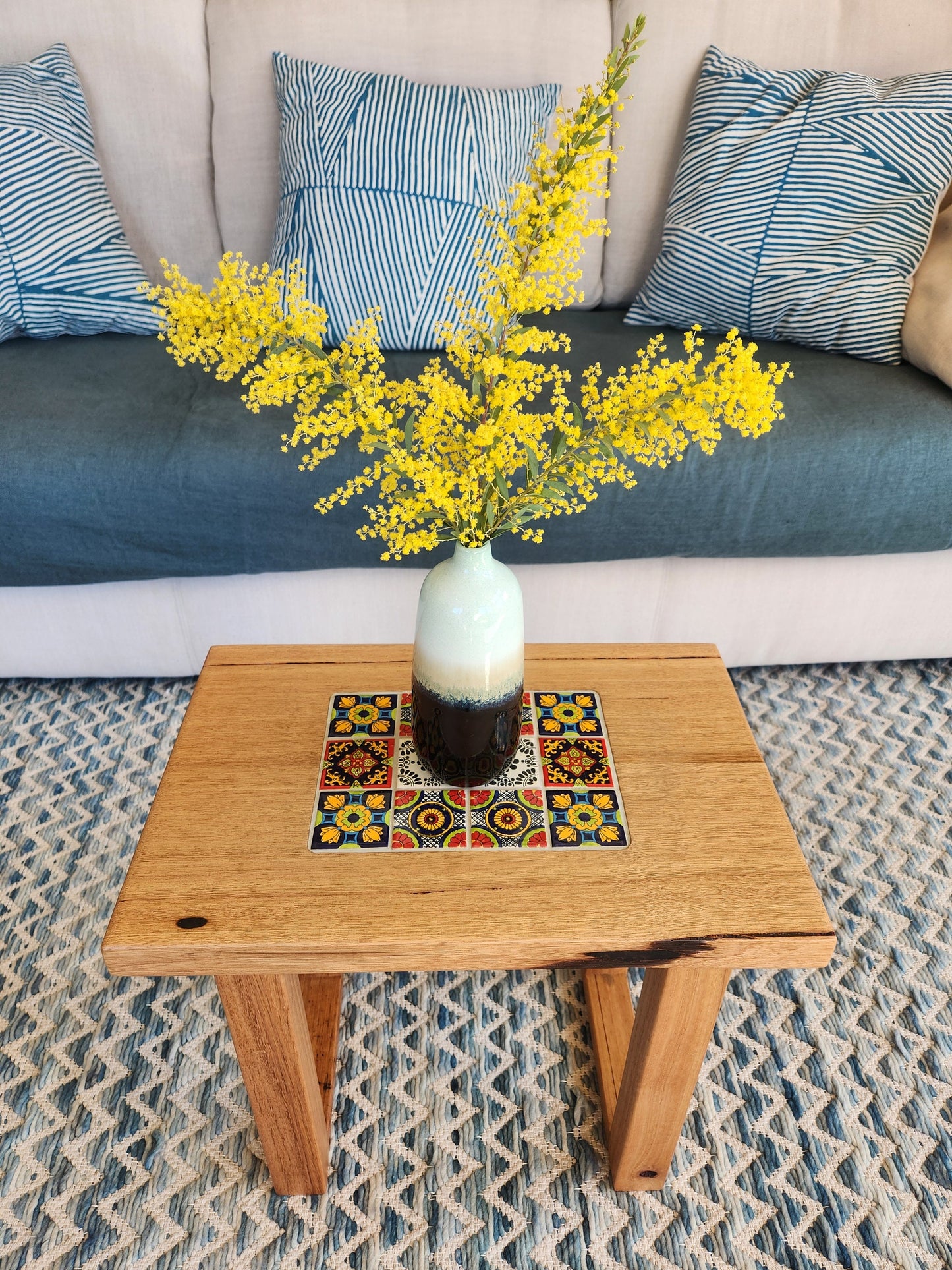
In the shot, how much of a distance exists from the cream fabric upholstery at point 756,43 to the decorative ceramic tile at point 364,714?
131 centimetres

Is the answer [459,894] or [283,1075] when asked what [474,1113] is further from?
[459,894]

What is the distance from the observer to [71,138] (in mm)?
1555

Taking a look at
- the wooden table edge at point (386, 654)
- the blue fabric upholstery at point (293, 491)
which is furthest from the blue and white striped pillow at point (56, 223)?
the wooden table edge at point (386, 654)

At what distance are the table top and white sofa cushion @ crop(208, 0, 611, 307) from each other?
1.29 meters

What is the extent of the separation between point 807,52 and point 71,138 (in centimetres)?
138

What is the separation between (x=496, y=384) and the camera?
25.7 inches

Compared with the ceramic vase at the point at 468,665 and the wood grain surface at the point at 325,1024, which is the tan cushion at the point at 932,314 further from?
the wood grain surface at the point at 325,1024

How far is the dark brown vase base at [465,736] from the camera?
30.0 inches

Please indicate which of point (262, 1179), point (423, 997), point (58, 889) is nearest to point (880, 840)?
point (423, 997)

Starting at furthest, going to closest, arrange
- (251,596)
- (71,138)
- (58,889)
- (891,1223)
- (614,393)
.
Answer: (71,138), (251,596), (58,889), (891,1223), (614,393)

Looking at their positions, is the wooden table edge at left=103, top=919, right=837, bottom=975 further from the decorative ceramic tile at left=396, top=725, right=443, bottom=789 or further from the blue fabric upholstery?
the blue fabric upholstery

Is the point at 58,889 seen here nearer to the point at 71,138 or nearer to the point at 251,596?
the point at 251,596

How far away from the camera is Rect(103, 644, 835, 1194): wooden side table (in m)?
0.68

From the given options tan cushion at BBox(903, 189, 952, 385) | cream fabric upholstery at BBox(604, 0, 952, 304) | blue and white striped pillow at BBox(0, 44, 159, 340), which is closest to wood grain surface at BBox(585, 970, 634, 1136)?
tan cushion at BBox(903, 189, 952, 385)
